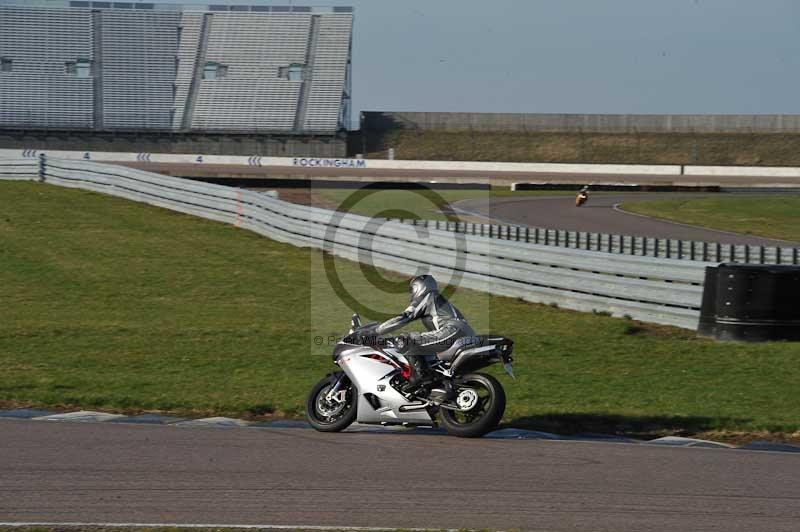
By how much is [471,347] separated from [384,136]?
6537 cm

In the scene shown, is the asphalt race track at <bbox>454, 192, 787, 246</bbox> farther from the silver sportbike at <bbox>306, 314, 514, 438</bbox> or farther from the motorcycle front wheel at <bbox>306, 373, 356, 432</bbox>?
the motorcycle front wheel at <bbox>306, 373, 356, 432</bbox>

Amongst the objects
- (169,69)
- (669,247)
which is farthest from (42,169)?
(169,69)

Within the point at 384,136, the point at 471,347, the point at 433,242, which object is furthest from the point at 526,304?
the point at 384,136

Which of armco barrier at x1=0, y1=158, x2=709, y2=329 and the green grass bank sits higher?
the green grass bank

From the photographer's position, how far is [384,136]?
241 feet

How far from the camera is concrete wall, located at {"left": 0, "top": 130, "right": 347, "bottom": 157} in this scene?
65.8 metres

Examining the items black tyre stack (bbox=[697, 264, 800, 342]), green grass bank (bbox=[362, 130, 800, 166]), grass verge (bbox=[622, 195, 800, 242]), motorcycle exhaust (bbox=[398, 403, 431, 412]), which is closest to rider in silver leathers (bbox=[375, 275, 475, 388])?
motorcycle exhaust (bbox=[398, 403, 431, 412])

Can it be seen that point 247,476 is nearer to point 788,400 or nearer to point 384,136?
point 788,400

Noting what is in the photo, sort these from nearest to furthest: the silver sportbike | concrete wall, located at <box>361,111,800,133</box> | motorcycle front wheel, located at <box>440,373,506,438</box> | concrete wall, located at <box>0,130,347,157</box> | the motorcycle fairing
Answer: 1. motorcycle front wheel, located at <box>440,373,506,438</box>
2. the silver sportbike
3. the motorcycle fairing
4. concrete wall, located at <box>0,130,347,157</box>
5. concrete wall, located at <box>361,111,800,133</box>

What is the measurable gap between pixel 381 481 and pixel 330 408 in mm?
2172

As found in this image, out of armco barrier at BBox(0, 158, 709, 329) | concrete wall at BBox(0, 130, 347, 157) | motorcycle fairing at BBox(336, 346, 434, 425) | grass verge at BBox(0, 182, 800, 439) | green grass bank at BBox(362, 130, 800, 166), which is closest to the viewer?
motorcycle fairing at BBox(336, 346, 434, 425)

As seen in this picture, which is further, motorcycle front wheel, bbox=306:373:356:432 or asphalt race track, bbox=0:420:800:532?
motorcycle front wheel, bbox=306:373:356:432

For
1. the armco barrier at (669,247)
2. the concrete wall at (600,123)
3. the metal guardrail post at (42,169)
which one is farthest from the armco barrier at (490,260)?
the concrete wall at (600,123)

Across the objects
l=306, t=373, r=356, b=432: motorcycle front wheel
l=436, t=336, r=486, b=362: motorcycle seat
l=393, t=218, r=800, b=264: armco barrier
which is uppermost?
l=393, t=218, r=800, b=264: armco barrier
